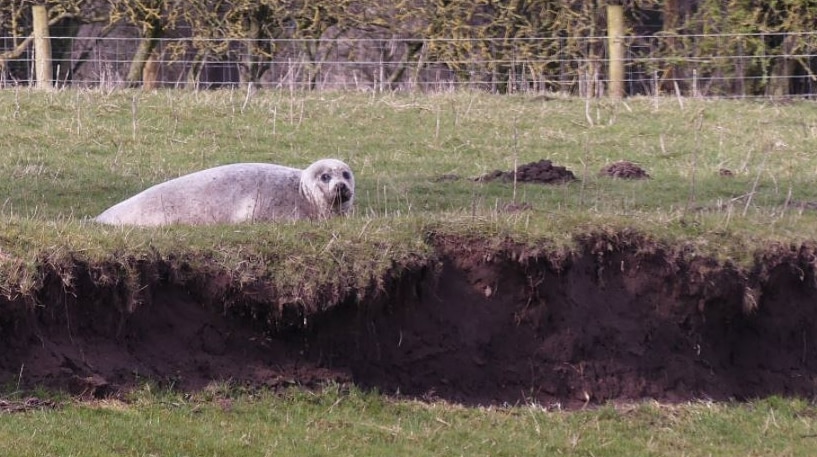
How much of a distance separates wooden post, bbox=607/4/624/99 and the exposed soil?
9.81m

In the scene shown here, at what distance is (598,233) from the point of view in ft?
31.4

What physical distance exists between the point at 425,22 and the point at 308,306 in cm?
1358

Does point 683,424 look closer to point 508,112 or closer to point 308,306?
point 308,306

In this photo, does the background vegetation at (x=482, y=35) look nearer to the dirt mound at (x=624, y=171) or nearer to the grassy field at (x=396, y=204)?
the grassy field at (x=396, y=204)

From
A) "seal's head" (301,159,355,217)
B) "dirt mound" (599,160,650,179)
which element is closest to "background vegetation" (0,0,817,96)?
"dirt mound" (599,160,650,179)

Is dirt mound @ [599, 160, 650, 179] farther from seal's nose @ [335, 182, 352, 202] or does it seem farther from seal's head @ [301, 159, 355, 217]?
→ seal's nose @ [335, 182, 352, 202]

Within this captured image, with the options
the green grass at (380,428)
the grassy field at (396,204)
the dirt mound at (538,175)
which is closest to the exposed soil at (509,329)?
the grassy field at (396,204)

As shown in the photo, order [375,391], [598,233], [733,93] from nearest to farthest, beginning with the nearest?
[375,391]
[598,233]
[733,93]

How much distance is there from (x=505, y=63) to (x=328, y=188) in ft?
34.7

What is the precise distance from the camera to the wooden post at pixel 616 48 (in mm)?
19484

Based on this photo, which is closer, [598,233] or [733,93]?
[598,233]

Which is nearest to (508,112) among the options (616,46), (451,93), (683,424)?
(451,93)

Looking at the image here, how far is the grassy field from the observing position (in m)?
8.08

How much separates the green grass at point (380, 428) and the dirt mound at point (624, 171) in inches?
186
